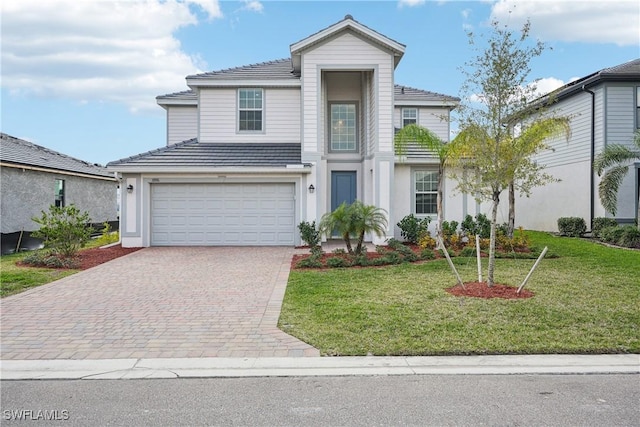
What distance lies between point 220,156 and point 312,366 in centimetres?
1199

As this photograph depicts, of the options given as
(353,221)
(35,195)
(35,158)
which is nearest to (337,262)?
(353,221)

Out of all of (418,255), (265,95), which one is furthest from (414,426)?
(265,95)

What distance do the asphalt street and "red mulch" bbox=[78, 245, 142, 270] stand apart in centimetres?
814

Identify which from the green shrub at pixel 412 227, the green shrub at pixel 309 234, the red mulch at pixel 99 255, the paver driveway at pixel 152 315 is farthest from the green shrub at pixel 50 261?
the green shrub at pixel 412 227

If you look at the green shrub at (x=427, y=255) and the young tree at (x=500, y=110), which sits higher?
the young tree at (x=500, y=110)

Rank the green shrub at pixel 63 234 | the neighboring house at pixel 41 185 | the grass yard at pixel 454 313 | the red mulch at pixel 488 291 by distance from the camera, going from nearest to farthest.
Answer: the grass yard at pixel 454 313
the red mulch at pixel 488 291
the green shrub at pixel 63 234
the neighboring house at pixel 41 185

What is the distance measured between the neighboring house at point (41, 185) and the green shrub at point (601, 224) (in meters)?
20.8

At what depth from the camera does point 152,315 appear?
6812 mm

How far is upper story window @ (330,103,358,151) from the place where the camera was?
17328mm

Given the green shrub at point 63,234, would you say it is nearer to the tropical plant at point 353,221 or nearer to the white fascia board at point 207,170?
the white fascia board at point 207,170

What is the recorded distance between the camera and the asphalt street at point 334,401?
11.9 feet

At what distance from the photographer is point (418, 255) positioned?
1254 cm

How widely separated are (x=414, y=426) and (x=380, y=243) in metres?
12.1

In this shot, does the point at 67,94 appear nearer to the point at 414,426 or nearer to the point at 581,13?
the point at 581,13
